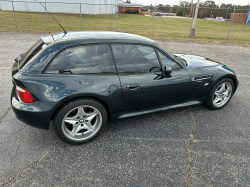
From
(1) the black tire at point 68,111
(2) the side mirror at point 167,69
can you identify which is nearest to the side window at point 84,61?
(1) the black tire at point 68,111

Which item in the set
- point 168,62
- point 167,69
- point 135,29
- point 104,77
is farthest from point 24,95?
point 135,29

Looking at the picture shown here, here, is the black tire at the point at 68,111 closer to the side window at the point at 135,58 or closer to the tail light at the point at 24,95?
the tail light at the point at 24,95

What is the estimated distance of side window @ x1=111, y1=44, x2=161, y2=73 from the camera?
9.49ft

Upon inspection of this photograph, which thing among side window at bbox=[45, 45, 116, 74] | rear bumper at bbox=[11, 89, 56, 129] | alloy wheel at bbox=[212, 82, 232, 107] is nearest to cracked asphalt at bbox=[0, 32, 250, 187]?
alloy wheel at bbox=[212, 82, 232, 107]

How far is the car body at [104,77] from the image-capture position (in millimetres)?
2492

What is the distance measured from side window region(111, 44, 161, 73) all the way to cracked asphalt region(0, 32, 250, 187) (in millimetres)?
982

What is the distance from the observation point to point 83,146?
280 centimetres

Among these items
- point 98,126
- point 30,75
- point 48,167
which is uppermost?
point 30,75

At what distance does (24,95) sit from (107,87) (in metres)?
1.07

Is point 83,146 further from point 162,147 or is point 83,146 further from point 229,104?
point 229,104

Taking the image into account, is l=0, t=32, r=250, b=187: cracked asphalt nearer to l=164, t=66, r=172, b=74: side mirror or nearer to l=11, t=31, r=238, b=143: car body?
l=11, t=31, r=238, b=143: car body

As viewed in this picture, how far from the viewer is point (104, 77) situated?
2738mm

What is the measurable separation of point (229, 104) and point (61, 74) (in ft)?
11.5

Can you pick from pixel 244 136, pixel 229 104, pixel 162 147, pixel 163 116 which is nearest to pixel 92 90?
pixel 162 147
